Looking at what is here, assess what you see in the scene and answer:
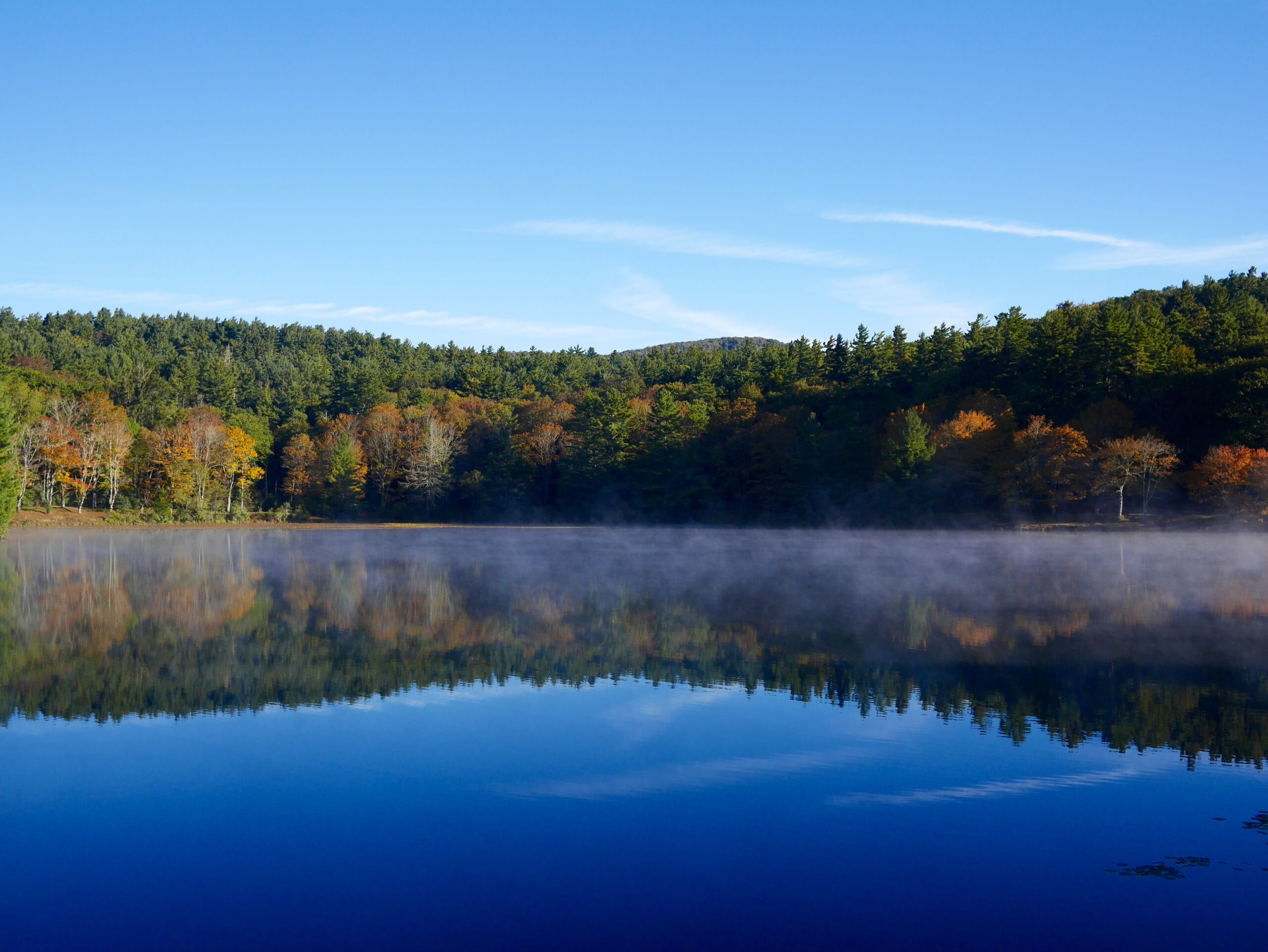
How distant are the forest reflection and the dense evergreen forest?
2765cm

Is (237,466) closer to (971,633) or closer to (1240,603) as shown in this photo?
(971,633)

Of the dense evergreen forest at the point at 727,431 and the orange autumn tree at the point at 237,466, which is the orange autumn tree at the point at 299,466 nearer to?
the dense evergreen forest at the point at 727,431

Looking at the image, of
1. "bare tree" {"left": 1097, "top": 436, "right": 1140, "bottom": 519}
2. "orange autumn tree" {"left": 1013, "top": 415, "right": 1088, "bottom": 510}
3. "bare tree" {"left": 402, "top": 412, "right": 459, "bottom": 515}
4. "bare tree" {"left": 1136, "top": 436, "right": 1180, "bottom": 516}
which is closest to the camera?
"bare tree" {"left": 1136, "top": 436, "right": 1180, "bottom": 516}

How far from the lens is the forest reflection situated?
40.4 feet

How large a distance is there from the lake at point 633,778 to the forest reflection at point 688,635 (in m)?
0.11

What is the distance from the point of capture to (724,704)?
40.5 ft

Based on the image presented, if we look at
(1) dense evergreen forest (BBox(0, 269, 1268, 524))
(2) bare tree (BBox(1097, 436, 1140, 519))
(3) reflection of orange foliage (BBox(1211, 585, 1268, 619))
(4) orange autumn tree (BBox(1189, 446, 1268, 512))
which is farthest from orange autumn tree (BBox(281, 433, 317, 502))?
(3) reflection of orange foliage (BBox(1211, 585, 1268, 619))

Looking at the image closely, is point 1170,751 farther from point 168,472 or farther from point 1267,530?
point 168,472

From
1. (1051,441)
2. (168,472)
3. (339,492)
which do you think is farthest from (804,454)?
(168,472)

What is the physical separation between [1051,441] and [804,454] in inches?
759

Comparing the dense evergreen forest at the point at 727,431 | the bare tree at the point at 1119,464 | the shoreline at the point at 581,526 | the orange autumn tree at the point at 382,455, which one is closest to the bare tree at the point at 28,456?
the dense evergreen forest at the point at 727,431

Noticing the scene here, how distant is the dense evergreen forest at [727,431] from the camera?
62562 mm

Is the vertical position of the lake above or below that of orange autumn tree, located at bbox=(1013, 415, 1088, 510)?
below

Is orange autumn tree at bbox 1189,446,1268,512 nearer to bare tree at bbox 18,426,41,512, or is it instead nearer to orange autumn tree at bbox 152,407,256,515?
orange autumn tree at bbox 152,407,256,515
